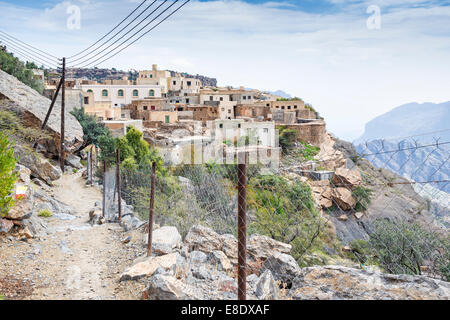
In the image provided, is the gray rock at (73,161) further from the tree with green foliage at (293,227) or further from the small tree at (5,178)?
the small tree at (5,178)

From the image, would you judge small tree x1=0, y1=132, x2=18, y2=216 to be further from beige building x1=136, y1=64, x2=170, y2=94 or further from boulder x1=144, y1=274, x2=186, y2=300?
beige building x1=136, y1=64, x2=170, y2=94

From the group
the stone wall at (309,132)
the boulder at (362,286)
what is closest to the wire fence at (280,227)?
the boulder at (362,286)

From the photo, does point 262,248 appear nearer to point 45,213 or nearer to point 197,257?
point 197,257

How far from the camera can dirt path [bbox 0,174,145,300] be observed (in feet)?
15.1

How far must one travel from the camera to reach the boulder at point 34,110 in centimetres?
1386

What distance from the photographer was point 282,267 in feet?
15.9

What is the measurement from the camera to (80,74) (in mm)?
84250

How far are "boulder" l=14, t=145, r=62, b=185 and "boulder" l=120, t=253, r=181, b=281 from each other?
24.4 feet

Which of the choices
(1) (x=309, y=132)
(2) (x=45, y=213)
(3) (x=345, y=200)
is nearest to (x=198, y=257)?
(2) (x=45, y=213)

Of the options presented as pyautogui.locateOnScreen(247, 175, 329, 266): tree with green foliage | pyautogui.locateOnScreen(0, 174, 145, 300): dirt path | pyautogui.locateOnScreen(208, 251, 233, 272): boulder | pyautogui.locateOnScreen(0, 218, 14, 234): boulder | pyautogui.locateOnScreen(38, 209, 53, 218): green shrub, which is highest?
pyautogui.locateOnScreen(0, 218, 14, 234): boulder

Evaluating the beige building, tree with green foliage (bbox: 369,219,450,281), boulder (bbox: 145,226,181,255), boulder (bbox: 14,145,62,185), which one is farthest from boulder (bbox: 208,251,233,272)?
the beige building

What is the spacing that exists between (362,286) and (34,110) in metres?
14.6
